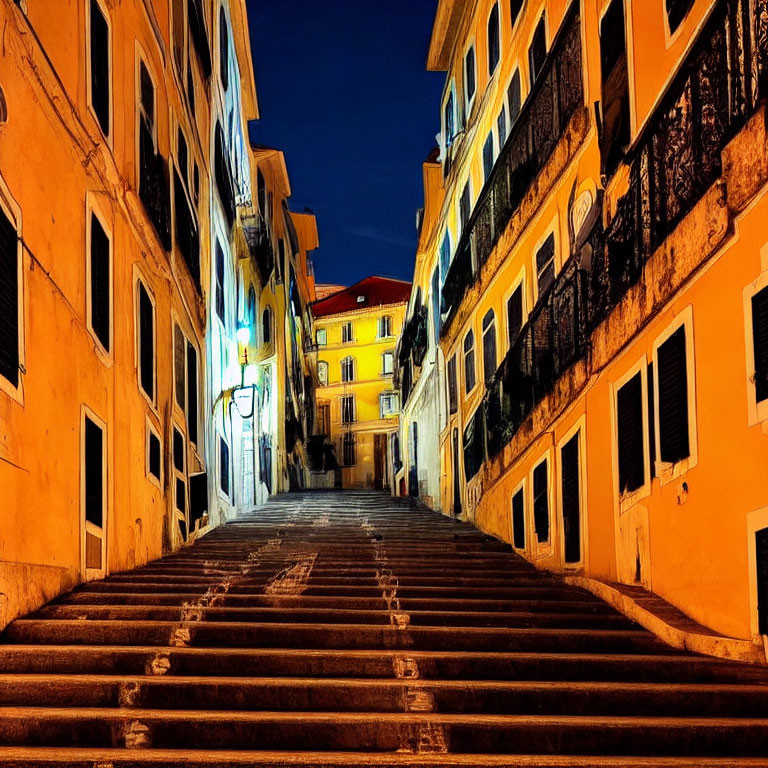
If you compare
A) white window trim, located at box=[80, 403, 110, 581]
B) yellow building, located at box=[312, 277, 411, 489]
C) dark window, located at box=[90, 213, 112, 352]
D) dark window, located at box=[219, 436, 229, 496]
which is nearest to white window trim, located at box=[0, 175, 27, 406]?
white window trim, located at box=[80, 403, 110, 581]

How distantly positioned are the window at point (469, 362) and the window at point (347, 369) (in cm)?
3298

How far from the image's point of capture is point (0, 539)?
5543 mm

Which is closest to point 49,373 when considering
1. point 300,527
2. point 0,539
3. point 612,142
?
point 0,539

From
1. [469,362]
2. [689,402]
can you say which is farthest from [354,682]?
[469,362]

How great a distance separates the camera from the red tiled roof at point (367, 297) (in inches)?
1981

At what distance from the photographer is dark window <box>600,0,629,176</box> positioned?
8070 millimetres

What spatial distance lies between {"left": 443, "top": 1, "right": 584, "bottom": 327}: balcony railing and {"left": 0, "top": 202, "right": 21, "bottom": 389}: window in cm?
646

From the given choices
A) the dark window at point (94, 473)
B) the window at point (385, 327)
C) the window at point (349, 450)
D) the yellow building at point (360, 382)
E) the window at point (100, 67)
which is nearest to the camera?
the dark window at point (94, 473)

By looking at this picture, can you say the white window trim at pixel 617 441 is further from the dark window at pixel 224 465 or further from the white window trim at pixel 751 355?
the dark window at pixel 224 465

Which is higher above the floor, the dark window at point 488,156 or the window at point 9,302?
the dark window at point 488,156

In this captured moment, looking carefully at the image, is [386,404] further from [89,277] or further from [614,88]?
[89,277]

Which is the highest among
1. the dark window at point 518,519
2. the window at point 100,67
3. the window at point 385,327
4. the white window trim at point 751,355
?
the window at point 385,327

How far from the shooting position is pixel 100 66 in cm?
852

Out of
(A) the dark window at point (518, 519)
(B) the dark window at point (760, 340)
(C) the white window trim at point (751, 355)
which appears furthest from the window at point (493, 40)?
(B) the dark window at point (760, 340)
